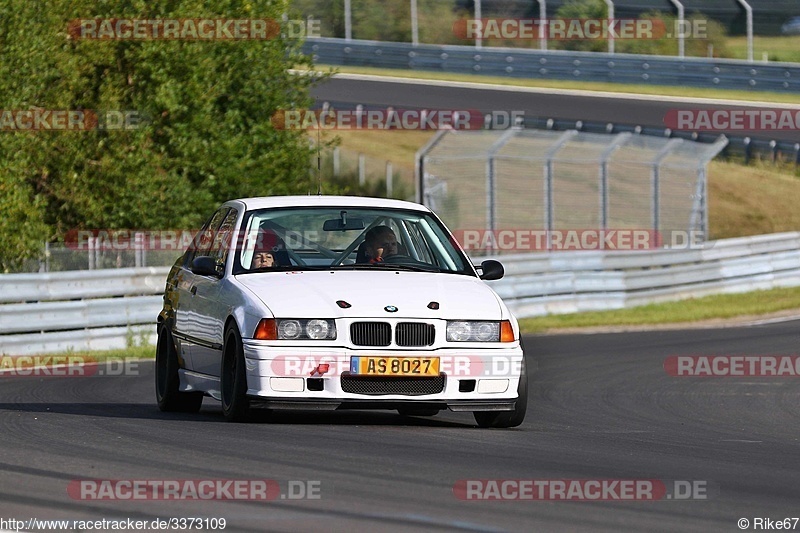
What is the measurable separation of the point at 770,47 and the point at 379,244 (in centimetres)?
3090

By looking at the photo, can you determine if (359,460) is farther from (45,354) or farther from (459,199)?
(459,199)

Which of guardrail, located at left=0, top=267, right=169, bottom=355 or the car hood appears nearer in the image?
the car hood

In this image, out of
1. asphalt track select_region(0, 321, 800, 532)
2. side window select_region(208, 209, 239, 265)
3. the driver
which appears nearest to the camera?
asphalt track select_region(0, 321, 800, 532)

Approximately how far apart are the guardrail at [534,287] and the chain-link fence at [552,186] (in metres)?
0.99

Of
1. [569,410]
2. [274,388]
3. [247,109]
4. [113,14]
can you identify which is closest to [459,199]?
[247,109]

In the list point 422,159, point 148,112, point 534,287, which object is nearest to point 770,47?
point 422,159

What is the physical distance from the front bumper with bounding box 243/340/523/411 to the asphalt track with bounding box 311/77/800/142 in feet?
89.0

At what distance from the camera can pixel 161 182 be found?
2564 cm

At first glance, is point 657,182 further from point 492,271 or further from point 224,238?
point 224,238

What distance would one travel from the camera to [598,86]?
4172cm

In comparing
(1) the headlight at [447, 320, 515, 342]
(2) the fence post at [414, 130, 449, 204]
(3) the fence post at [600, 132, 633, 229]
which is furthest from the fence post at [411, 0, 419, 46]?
(1) the headlight at [447, 320, 515, 342]

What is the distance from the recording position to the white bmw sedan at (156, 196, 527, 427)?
9.48m

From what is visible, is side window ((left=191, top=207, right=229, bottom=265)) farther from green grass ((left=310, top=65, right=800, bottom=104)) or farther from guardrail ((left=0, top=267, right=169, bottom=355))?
green grass ((left=310, top=65, right=800, bottom=104))

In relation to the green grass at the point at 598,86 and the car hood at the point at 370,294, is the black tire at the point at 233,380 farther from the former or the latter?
the green grass at the point at 598,86
